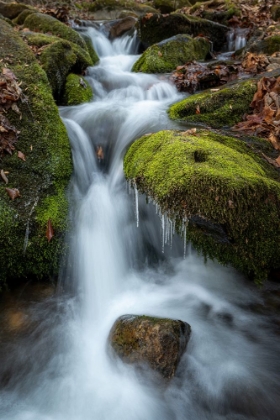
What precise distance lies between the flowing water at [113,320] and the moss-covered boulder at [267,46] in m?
4.43

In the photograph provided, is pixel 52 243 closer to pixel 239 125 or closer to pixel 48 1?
pixel 239 125

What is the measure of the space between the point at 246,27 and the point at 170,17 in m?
3.19

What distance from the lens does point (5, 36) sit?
5.45 metres

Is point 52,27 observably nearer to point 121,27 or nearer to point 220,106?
point 121,27

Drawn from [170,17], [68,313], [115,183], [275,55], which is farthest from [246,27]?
[68,313]

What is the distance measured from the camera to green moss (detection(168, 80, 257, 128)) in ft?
17.5

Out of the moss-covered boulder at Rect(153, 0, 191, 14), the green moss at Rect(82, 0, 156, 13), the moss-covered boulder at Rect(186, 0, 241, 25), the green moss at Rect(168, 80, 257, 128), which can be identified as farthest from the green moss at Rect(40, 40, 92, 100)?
the moss-covered boulder at Rect(153, 0, 191, 14)

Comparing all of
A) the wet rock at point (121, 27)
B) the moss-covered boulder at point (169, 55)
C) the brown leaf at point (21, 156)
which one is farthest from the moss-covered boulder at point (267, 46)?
the brown leaf at point (21, 156)

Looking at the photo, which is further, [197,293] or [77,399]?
[197,293]

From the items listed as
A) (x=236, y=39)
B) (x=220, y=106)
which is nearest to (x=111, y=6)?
(x=236, y=39)

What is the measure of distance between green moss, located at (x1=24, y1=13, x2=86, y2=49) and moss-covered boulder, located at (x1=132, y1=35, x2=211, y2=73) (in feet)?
5.93

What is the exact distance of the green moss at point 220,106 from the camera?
5.34m

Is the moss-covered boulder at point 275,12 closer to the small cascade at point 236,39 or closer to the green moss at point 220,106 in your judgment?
the small cascade at point 236,39

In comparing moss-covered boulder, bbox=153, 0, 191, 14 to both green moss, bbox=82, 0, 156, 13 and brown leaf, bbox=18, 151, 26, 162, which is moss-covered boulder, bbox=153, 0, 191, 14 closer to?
green moss, bbox=82, 0, 156, 13
